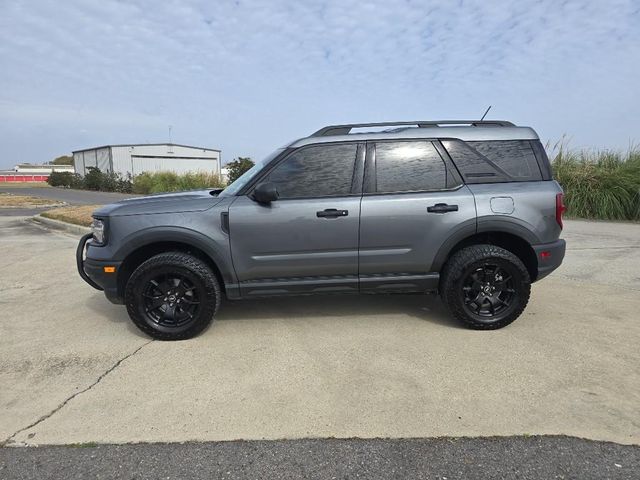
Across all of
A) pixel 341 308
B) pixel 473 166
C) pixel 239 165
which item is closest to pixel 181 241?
pixel 341 308

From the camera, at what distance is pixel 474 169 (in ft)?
12.9

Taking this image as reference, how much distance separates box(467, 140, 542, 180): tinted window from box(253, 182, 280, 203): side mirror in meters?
1.91

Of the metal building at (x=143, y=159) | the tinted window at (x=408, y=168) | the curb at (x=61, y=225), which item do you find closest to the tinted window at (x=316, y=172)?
the tinted window at (x=408, y=168)

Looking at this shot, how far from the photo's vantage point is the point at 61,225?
1141cm

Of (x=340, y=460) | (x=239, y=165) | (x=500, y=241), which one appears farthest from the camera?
(x=239, y=165)

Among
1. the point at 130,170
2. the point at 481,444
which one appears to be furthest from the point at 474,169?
the point at 130,170

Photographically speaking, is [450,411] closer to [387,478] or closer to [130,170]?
[387,478]

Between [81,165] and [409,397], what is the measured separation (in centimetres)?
5750

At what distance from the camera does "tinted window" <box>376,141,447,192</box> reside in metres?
3.88

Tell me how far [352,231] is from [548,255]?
1876 millimetres

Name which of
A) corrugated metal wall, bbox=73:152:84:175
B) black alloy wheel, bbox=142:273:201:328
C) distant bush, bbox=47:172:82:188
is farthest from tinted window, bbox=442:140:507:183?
corrugated metal wall, bbox=73:152:84:175

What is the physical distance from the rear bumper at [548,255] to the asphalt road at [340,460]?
190cm

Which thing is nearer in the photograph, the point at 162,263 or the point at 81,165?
the point at 162,263

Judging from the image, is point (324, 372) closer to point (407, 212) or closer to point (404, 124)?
point (407, 212)
